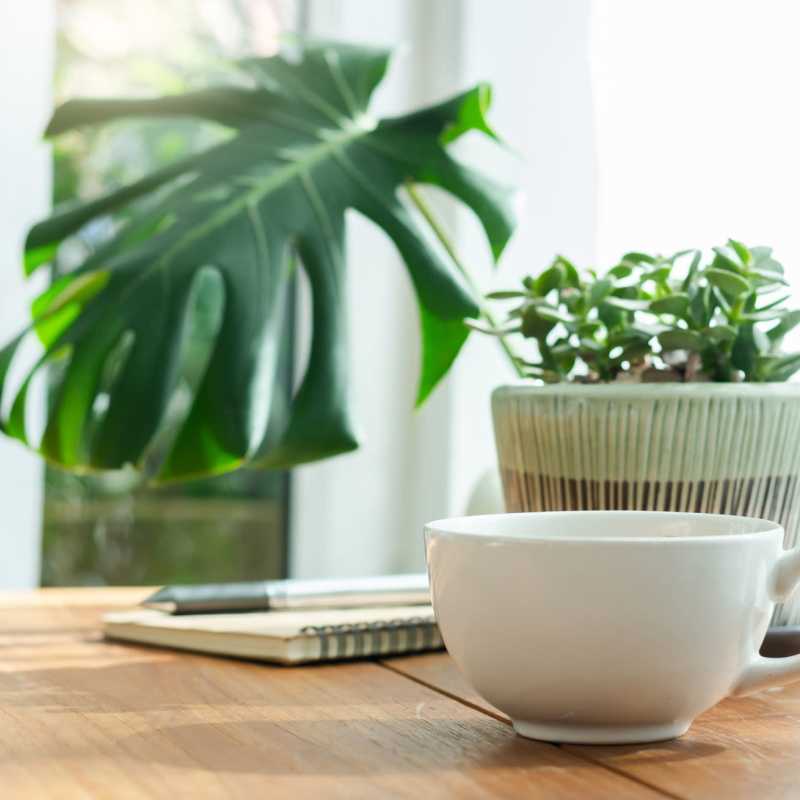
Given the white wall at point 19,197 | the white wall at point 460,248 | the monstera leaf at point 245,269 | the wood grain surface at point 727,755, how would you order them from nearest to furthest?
the wood grain surface at point 727,755
the monstera leaf at point 245,269
the white wall at point 460,248
the white wall at point 19,197

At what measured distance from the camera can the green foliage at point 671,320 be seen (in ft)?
2.22

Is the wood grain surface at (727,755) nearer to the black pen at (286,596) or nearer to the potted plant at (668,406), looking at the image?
the potted plant at (668,406)

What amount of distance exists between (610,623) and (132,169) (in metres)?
1.23

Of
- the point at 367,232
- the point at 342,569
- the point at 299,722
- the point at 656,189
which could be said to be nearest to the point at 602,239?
the point at 656,189

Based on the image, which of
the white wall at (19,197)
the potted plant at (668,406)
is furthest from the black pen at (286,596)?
the white wall at (19,197)

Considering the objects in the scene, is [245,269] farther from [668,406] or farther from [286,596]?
[668,406]

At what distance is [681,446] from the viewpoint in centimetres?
65

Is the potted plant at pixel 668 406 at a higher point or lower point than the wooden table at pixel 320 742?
higher

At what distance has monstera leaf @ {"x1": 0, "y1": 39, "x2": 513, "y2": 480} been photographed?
930mm

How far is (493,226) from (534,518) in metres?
0.43

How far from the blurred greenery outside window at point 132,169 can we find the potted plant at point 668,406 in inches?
36.7

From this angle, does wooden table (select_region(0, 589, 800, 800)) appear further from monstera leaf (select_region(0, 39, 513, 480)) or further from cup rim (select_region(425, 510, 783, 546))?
monstera leaf (select_region(0, 39, 513, 480))

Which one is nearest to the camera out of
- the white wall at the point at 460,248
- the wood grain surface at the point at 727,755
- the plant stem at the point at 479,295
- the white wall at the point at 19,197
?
the wood grain surface at the point at 727,755

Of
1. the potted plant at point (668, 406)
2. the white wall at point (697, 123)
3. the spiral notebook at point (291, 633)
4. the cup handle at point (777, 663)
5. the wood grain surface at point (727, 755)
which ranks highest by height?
the white wall at point (697, 123)
